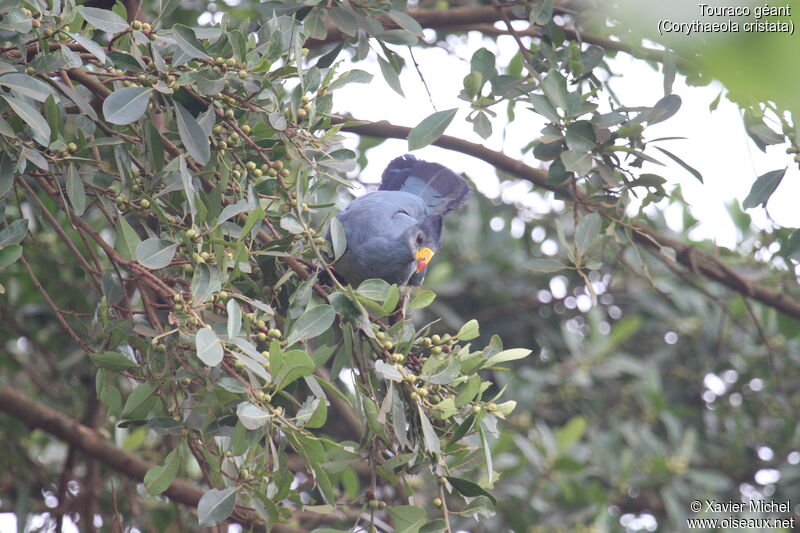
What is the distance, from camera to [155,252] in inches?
64.0

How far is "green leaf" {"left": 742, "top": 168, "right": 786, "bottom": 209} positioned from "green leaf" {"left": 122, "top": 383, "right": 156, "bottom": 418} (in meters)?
1.61

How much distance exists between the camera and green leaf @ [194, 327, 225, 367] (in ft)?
4.58

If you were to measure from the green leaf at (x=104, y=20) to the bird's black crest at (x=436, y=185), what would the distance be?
1.21 metres

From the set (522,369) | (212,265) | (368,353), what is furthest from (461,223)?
(212,265)

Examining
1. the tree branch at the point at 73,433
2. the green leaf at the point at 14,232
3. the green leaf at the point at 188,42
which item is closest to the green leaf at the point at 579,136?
the green leaf at the point at 188,42

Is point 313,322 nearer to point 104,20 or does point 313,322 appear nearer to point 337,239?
point 337,239

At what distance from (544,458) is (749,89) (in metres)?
3.61

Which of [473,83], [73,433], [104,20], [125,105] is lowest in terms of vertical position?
[73,433]

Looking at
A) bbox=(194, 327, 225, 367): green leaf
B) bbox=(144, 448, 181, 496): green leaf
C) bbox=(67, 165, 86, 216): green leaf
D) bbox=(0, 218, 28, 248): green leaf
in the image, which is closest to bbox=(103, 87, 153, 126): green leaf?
bbox=(67, 165, 86, 216): green leaf

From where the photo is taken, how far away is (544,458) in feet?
12.5

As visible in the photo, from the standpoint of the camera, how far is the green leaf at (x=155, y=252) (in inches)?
63.3

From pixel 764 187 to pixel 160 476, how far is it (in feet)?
5.59

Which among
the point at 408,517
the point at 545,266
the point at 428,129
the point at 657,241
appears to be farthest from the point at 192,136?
the point at 657,241

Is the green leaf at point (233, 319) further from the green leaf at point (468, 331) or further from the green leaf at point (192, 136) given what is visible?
the green leaf at point (468, 331)
